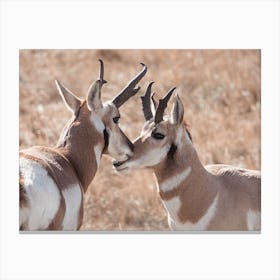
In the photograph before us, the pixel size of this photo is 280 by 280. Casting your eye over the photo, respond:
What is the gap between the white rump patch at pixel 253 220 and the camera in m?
8.98

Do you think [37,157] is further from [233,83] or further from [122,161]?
[233,83]

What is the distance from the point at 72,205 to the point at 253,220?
1.56 metres

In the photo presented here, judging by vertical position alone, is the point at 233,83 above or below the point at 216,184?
above

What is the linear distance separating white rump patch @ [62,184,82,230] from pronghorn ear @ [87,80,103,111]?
665 millimetres

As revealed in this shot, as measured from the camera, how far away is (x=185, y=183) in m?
8.95

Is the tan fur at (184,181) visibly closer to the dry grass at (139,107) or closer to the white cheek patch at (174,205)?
the white cheek patch at (174,205)

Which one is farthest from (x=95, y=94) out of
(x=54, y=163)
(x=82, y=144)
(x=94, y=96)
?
(x=54, y=163)

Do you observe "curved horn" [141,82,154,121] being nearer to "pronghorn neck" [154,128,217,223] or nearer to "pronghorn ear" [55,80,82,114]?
"pronghorn neck" [154,128,217,223]

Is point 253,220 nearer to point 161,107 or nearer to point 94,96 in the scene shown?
point 161,107
